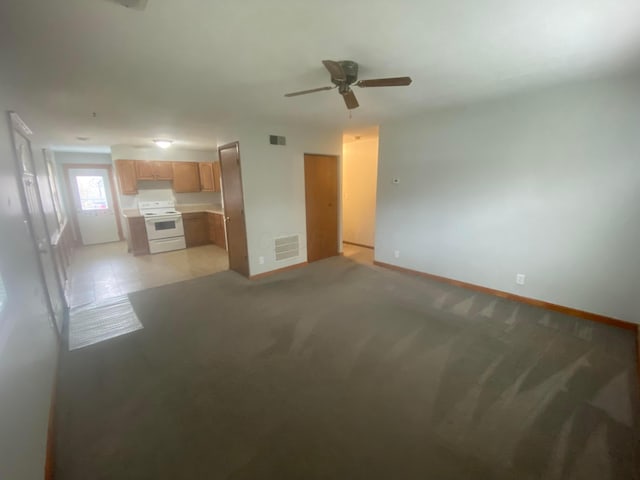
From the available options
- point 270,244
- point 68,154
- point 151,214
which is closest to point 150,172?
point 151,214

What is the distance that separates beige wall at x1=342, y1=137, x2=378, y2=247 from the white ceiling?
105 inches

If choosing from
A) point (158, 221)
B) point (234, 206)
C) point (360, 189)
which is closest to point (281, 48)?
point (234, 206)

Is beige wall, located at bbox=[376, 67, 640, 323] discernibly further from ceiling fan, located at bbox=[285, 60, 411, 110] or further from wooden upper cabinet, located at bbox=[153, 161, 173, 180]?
wooden upper cabinet, located at bbox=[153, 161, 173, 180]

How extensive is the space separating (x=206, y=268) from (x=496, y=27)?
491 centimetres

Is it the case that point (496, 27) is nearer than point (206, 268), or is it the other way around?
point (496, 27)

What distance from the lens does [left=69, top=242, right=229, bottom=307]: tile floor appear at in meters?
3.91

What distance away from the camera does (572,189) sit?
2.81 meters

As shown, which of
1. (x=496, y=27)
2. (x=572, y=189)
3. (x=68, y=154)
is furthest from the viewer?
(x=68, y=154)

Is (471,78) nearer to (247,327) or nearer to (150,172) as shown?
(247,327)

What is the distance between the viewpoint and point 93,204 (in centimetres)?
676

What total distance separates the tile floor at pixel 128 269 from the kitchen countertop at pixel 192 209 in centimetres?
90

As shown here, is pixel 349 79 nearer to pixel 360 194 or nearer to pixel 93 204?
pixel 360 194

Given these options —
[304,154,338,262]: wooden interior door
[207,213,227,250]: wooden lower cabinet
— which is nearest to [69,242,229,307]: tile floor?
[207,213,227,250]: wooden lower cabinet

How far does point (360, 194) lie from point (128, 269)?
4.95m
